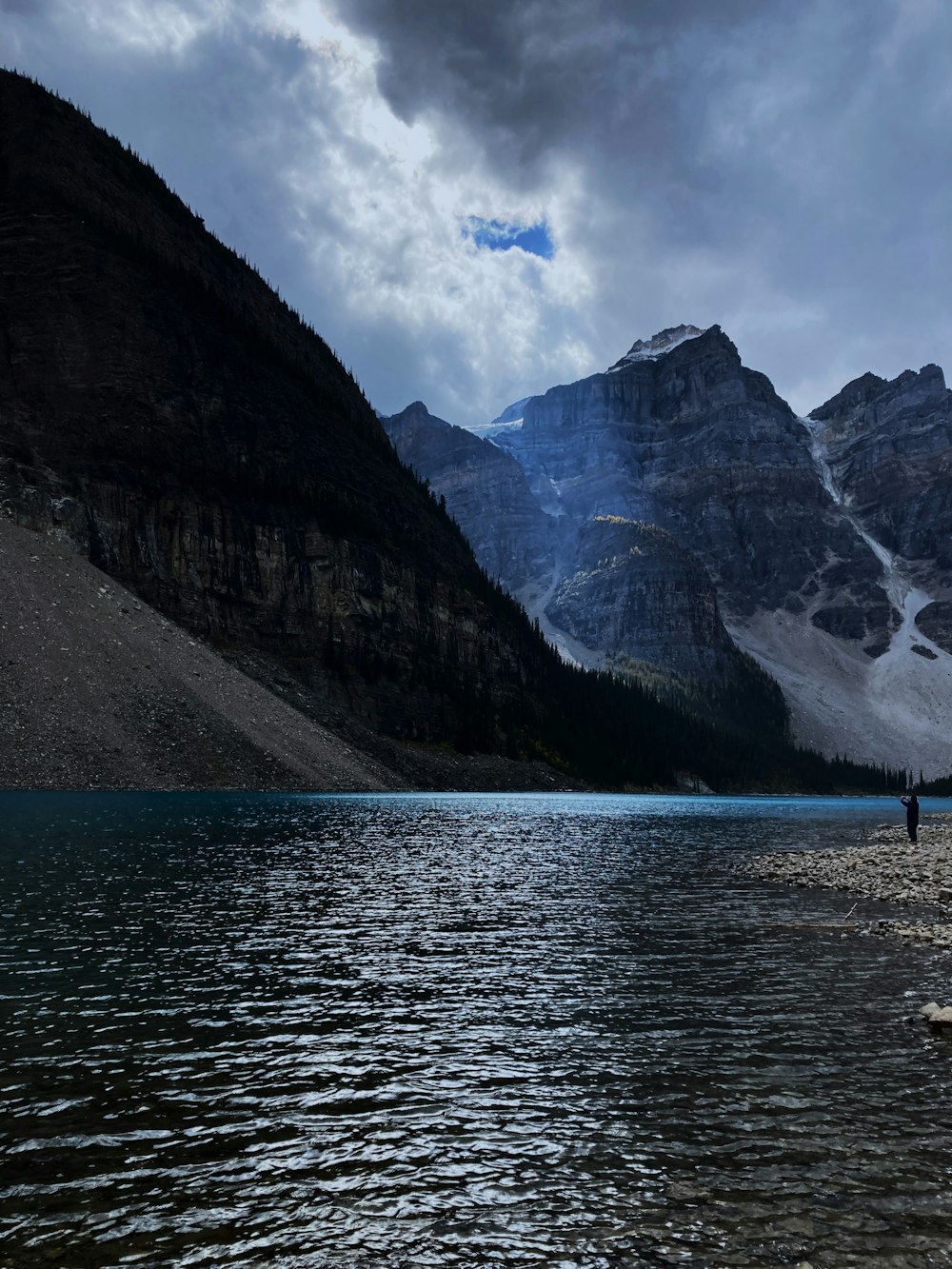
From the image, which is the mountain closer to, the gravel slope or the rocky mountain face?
the gravel slope

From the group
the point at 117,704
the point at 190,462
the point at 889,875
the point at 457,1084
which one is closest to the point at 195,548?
the point at 190,462

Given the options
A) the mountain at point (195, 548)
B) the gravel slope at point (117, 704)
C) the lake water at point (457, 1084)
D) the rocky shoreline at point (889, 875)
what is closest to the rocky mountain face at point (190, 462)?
the mountain at point (195, 548)

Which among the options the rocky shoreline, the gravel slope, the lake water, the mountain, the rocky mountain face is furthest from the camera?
the rocky mountain face

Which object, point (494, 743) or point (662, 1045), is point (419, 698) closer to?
point (494, 743)

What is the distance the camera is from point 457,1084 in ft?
43.6

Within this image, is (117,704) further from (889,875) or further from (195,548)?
(889,875)

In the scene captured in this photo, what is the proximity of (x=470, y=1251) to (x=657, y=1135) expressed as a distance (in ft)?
13.0

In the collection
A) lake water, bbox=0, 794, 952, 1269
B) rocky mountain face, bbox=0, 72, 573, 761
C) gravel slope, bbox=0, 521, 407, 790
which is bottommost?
lake water, bbox=0, 794, 952, 1269

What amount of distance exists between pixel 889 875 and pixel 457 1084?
104 feet

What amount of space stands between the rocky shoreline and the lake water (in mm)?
2555

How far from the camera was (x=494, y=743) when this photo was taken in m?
160

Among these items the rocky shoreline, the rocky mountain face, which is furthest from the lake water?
the rocky mountain face

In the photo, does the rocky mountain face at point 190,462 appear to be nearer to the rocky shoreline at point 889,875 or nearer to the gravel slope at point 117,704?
the gravel slope at point 117,704

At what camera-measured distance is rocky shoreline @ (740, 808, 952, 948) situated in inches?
1026
